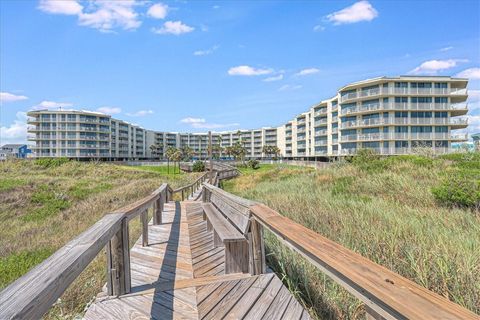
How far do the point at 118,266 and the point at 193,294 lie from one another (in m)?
0.91

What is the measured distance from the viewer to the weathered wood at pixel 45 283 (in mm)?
1119

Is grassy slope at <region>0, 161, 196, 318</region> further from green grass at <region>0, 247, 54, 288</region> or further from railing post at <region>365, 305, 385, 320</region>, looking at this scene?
railing post at <region>365, 305, 385, 320</region>

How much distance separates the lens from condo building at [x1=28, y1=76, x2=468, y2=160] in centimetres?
4300

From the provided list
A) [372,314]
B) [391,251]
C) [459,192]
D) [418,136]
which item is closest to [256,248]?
[372,314]

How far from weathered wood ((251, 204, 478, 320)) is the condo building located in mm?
34977

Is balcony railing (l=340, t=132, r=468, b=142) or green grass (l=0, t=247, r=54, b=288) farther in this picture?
balcony railing (l=340, t=132, r=468, b=142)

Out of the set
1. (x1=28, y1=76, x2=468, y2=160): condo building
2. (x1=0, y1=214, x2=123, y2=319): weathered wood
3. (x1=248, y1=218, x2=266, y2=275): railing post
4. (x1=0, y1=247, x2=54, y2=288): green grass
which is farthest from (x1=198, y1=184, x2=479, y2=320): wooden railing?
(x1=28, y1=76, x2=468, y2=160): condo building

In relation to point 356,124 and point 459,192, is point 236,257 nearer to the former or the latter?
point 459,192

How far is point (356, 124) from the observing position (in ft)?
154

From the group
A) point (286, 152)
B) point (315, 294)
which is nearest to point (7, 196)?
point (315, 294)

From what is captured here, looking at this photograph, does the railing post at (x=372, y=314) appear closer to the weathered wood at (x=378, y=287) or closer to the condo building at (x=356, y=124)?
the weathered wood at (x=378, y=287)

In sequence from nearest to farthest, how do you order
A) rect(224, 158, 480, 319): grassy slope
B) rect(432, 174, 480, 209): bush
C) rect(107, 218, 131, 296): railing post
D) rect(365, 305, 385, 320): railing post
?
1. rect(365, 305, 385, 320): railing post
2. rect(224, 158, 480, 319): grassy slope
3. rect(107, 218, 131, 296): railing post
4. rect(432, 174, 480, 209): bush

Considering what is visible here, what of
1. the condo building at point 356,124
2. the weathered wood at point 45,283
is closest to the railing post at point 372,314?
the weathered wood at point 45,283

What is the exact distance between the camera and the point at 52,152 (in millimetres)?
68562
